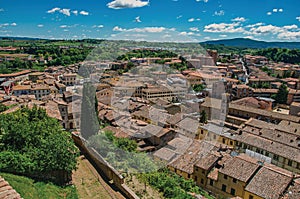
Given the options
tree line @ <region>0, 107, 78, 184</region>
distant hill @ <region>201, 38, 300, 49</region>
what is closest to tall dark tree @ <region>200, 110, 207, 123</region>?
tree line @ <region>0, 107, 78, 184</region>

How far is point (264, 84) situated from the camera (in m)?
28.3

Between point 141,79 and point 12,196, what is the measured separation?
20.8m

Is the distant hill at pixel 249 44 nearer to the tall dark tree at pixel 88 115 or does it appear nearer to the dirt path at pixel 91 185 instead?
the tall dark tree at pixel 88 115

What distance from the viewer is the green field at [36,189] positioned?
557 centimetres

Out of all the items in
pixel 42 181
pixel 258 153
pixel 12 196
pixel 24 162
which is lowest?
pixel 258 153

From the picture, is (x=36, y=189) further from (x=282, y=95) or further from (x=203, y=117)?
(x=282, y=95)

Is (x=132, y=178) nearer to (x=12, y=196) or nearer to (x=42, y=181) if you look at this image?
(x=42, y=181)

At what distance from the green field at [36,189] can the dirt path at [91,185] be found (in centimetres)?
33

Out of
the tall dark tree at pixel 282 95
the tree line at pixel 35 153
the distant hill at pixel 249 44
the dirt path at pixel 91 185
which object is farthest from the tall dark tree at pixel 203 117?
the distant hill at pixel 249 44

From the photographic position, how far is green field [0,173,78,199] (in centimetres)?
557

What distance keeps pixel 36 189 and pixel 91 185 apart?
5.11ft

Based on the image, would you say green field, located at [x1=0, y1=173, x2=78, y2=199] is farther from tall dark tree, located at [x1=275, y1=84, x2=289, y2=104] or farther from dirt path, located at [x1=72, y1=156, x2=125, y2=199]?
tall dark tree, located at [x1=275, y1=84, x2=289, y2=104]

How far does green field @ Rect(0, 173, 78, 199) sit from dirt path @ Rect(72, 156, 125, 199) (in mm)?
333

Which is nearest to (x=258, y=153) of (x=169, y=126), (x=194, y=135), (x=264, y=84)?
(x=194, y=135)
